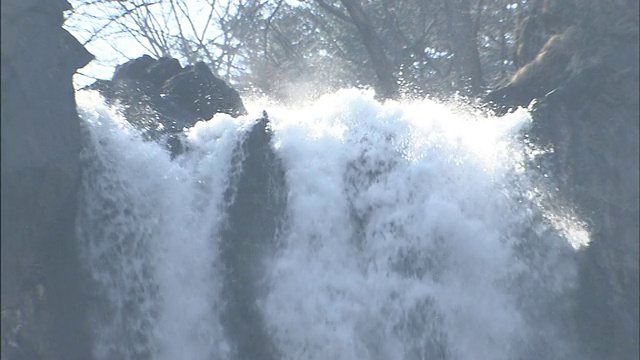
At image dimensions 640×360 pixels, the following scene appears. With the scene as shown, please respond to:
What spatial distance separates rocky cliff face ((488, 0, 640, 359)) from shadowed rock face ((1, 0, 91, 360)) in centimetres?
515

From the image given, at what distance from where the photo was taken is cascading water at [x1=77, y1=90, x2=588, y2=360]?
10461 millimetres

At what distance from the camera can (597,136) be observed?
448 inches

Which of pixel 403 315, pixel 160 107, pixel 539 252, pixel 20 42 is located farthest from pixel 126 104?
pixel 539 252

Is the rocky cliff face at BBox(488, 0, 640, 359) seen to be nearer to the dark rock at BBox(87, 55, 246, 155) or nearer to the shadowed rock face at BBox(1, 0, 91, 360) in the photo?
A: the dark rock at BBox(87, 55, 246, 155)

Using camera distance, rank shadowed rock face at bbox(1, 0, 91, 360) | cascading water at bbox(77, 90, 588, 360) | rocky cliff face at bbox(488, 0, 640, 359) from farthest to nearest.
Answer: rocky cliff face at bbox(488, 0, 640, 359)
cascading water at bbox(77, 90, 588, 360)
shadowed rock face at bbox(1, 0, 91, 360)

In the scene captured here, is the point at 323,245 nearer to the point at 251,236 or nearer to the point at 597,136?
the point at 251,236

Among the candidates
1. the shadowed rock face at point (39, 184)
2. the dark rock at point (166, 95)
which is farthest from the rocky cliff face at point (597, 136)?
the shadowed rock face at point (39, 184)

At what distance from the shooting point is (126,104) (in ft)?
39.0

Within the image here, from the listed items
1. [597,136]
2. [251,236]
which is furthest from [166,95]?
[597,136]

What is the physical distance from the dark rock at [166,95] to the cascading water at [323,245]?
1.33ft

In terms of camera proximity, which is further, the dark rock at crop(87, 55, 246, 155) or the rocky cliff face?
the dark rock at crop(87, 55, 246, 155)

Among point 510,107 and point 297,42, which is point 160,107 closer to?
point 510,107

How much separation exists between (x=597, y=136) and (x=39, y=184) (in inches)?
236

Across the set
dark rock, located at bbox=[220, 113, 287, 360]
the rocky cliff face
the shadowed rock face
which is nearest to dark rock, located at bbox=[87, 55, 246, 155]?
dark rock, located at bbox=[220, 113, 287, 360]
